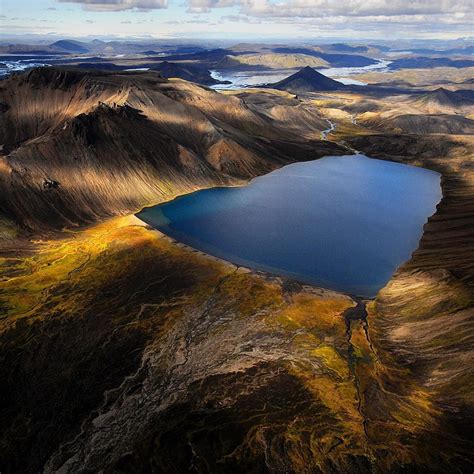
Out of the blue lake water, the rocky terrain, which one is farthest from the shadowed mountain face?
the blue lake water

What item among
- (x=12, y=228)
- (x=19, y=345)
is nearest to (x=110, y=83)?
(x=12, y=228)

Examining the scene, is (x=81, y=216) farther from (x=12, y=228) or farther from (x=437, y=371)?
(x=437, y=371)

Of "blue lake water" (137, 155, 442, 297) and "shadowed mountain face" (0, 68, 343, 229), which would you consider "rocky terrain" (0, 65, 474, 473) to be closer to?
"shadowed mountain face" (0, 68, 343, 229)

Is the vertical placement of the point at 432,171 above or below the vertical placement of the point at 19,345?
below

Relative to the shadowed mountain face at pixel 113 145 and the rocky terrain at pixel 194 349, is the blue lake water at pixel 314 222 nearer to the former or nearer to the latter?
the rocky terrain at pixel 194 349

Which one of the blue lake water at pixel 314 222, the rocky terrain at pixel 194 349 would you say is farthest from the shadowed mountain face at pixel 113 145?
the blue lake water at pixel 314 222

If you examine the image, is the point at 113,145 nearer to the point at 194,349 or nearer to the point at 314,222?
the point at 314,222
